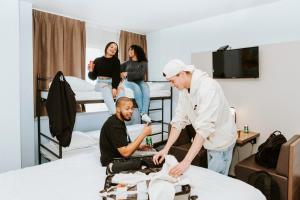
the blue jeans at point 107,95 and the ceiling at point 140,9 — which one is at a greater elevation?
the ceiling at point 140,9

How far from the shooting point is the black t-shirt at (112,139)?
1896 millimetres

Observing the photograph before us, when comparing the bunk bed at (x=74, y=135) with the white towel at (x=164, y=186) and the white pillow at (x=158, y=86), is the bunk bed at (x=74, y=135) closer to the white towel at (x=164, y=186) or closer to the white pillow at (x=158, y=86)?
the white pillow at (x=158, y=86)

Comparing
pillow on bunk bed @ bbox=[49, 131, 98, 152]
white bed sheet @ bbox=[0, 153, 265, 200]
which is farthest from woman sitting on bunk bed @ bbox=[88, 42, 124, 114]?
white bed sheet @ bbox=[0, 153, 265, 200]

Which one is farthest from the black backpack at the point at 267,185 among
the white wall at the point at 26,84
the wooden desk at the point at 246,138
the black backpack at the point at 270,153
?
the white wall at the point at 26,84

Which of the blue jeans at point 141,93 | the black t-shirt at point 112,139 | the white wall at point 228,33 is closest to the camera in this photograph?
the black t-shirt at point 112,139

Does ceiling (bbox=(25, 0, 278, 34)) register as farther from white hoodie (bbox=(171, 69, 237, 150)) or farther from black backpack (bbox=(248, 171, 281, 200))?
black backpack (bbox=(248, 171, 281, 200))

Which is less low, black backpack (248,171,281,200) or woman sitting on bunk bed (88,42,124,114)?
woman sitting on bunk bed (88,42,124,114)

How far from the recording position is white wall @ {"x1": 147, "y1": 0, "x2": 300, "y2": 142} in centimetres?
289

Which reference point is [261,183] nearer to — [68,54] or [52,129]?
[52,129]

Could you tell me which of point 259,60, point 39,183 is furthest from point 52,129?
point 259,60

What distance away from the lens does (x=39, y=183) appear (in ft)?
5.18

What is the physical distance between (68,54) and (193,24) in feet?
7.45

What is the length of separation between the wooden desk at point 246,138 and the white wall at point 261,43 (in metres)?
0.10

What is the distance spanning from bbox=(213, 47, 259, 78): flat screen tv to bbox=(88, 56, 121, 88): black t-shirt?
155 centimetres
